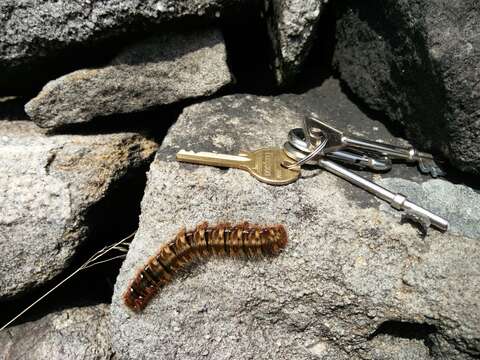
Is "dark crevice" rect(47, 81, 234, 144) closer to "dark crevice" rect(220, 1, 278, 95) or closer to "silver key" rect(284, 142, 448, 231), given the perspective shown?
"dark crevice" rect(220, 1, 278, 95)

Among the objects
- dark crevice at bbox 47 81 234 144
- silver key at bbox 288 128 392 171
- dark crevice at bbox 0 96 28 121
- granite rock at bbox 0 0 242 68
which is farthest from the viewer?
dark crevice at bbox 0 96 28 121

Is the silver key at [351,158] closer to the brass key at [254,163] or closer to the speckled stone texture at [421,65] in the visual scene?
the brass key at [254,163]

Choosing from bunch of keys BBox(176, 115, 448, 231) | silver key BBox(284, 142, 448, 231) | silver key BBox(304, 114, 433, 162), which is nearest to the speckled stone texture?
silver key BBox(304, 114, 433, 162)

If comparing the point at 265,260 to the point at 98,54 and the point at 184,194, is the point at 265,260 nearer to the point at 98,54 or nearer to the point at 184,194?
the point at 184,194

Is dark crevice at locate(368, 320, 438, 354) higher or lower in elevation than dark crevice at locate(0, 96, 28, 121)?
lower

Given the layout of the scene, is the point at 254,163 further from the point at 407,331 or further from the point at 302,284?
the point at 407,331

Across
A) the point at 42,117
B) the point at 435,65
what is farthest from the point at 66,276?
the point at 435,65
